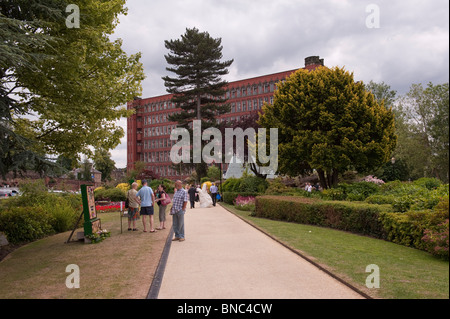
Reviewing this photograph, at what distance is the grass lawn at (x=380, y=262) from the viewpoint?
5289 mm

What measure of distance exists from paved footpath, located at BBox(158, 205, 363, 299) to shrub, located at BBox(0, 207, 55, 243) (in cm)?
552

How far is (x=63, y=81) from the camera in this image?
9758 mm

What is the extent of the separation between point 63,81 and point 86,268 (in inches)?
207

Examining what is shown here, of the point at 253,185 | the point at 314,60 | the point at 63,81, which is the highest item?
the point at 314,60

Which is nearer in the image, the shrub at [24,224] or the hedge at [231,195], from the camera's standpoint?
the shrub at [24,224]

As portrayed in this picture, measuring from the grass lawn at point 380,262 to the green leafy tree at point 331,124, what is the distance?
1010cm

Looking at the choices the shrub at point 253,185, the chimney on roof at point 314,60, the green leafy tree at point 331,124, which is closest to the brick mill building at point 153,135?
the chimney on roof at point 314,60
